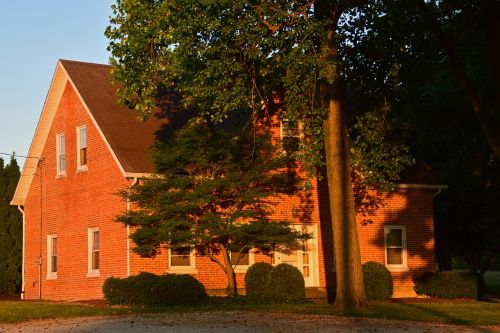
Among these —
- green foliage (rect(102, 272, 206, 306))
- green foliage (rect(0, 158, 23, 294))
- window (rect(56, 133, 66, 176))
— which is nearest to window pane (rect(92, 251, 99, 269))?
window (rect(56, 133, 66, 176))

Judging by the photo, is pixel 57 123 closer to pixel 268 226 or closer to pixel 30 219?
pixel 30 219

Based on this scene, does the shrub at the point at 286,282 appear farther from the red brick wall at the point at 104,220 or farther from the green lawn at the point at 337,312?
the green lawn at the point at 337,312

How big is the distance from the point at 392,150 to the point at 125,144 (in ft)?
30.9

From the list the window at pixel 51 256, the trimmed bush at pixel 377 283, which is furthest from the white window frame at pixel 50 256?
the trimmed bush at pixel 377 283

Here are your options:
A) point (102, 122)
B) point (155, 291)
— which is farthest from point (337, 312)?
point (102, 122)

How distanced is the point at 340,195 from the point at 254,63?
4.24 meters

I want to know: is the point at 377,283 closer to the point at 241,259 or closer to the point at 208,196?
the point at 241,259

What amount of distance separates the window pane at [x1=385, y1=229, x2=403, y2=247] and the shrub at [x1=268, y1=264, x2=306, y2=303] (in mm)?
6623

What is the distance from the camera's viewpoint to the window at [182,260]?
100 feet

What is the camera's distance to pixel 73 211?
3378cm

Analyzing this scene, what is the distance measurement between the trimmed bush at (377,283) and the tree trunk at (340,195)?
7342 millimetres

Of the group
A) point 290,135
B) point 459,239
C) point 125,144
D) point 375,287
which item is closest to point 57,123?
point 125,144

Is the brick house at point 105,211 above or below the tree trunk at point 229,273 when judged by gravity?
above

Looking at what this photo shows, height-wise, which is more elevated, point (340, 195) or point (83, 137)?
point (83, 137)
